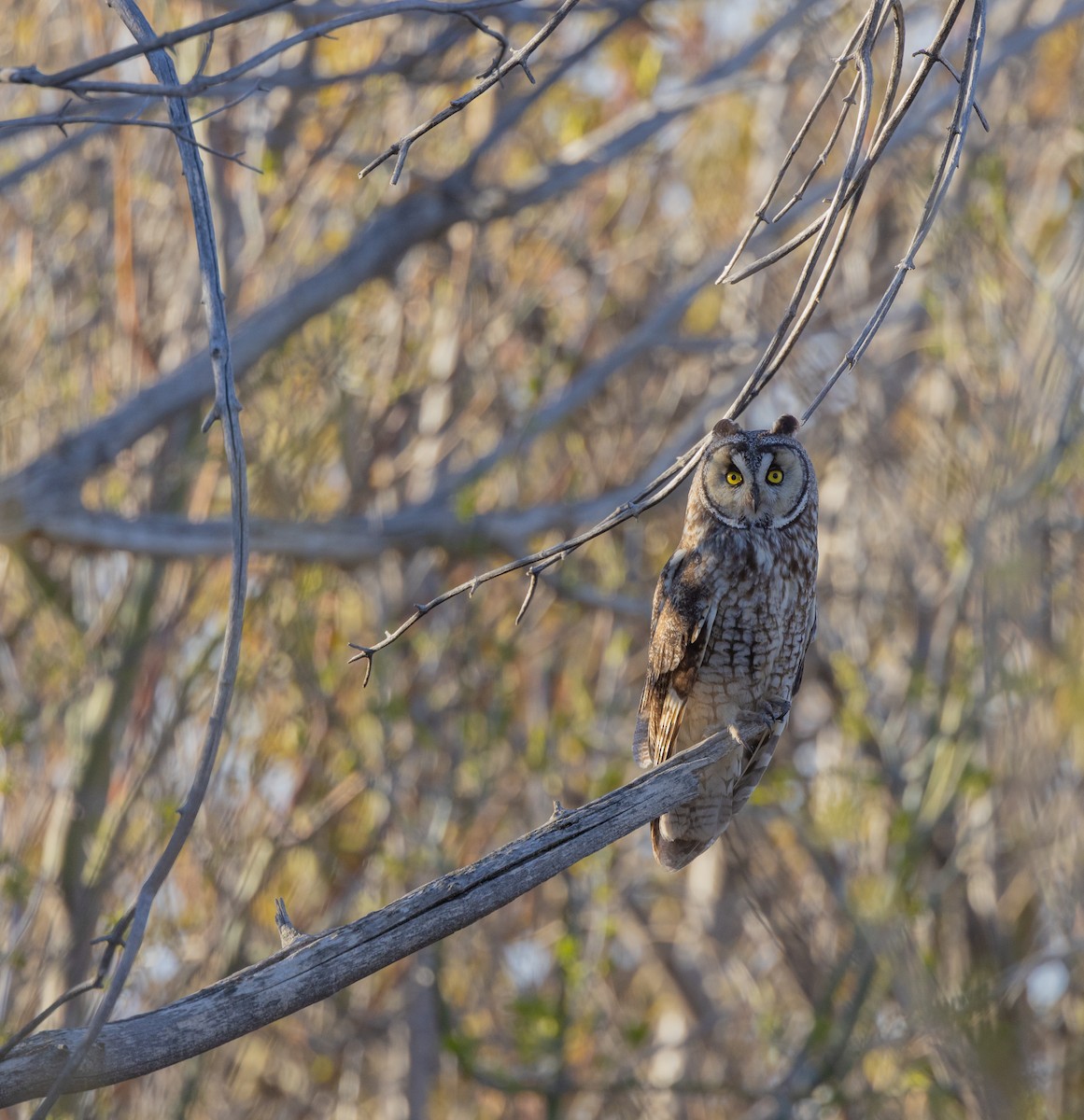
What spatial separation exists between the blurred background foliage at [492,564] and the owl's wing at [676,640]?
1484mm

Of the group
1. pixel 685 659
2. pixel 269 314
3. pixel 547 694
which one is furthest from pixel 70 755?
pixel 685 659

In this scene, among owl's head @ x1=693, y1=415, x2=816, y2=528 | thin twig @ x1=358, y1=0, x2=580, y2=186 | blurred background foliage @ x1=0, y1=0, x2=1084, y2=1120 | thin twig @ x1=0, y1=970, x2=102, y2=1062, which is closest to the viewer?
thin twig @ x1=0, y1=970, x2=102, y2=1062

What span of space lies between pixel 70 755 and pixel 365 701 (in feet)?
4.32

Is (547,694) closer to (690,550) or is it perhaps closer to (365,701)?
(365,701)

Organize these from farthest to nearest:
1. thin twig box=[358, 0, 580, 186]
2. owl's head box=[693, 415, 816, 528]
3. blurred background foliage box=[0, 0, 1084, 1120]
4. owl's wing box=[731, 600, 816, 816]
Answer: blurred background foliage box=[0, 0, 1084, 1120], owl's wing box=[731, 600, 816, 816], owl's head box=[693, 415, 816, 528], thin twig box=[358, 0, 580, 186]


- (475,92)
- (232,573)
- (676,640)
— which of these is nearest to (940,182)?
(475,92)

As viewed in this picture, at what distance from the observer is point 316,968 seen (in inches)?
87.4

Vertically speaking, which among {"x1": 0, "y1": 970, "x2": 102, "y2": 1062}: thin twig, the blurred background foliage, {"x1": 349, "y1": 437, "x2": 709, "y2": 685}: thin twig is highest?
the blurred background foliage

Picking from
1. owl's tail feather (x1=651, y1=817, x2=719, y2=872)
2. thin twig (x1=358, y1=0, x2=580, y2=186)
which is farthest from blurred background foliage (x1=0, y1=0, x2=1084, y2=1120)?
thin twig (x1=358, y1=0, x2=580, y2=186)

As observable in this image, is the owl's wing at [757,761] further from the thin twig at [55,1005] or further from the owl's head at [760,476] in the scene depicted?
the thin twig at [55,1005]

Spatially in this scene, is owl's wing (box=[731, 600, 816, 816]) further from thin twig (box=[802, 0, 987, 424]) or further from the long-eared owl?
thin twig (box=[802, 0, 987, 424])

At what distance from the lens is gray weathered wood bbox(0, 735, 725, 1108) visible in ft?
6.72

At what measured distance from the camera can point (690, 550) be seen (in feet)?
11.3

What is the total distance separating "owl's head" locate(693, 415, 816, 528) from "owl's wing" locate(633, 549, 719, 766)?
6.3 inches
